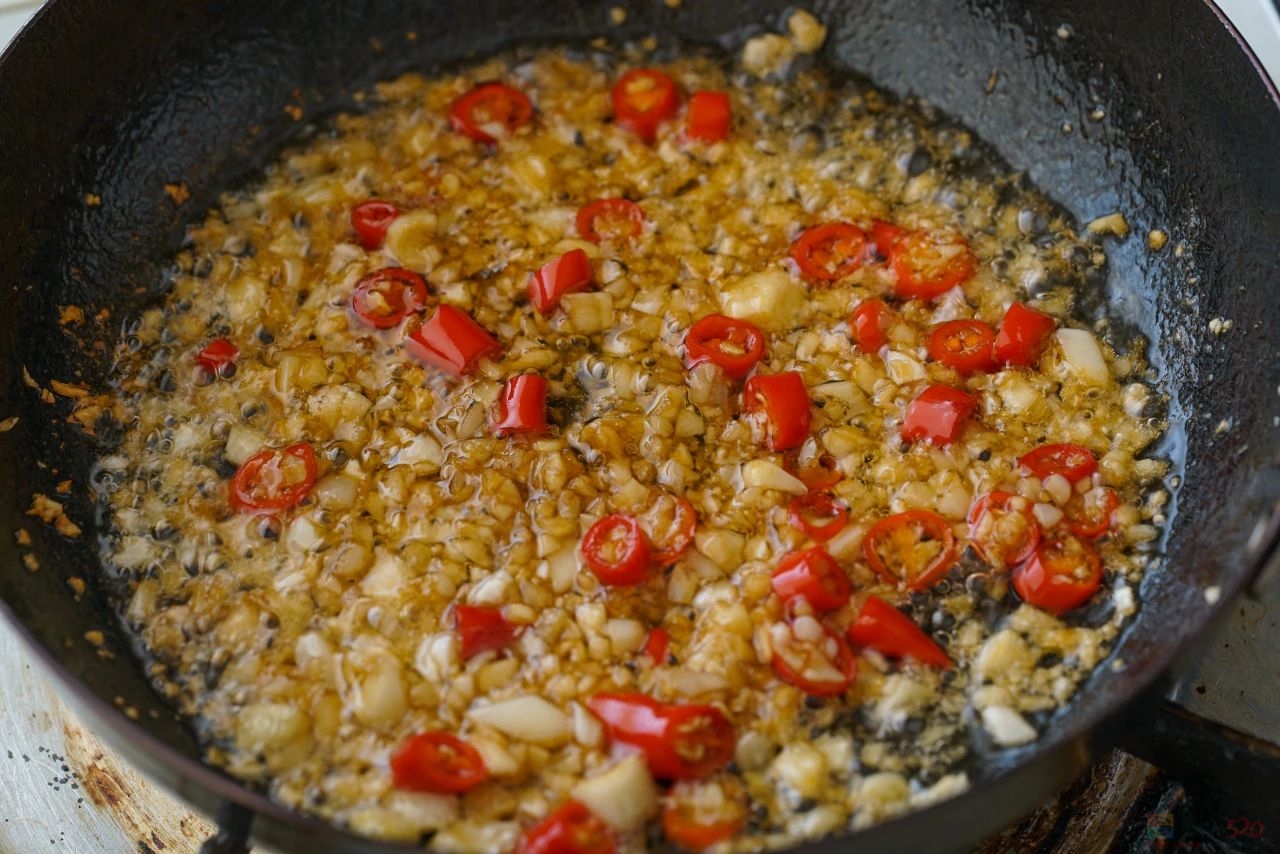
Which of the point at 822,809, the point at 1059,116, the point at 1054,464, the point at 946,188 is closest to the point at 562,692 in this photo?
the point at 822,809

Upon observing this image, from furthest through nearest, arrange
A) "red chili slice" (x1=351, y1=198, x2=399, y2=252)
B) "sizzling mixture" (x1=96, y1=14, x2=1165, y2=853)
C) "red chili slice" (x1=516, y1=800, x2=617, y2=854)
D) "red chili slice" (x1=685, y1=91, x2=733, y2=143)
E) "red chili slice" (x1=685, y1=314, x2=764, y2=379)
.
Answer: "red chili slice" (x1=685, y1=91, x2=733, y2=143) < "red chili slice" (x1=351, y1=198, x2=399, y2=252) < "red chili slice" (x1=685, y1=314, x2=764, y2=379) < "sizzling mixture" (x1=96, y1=14, x2=1165, y2=853) < "red chili slice" (x1=516, y1=800, x2=617, y2=854)

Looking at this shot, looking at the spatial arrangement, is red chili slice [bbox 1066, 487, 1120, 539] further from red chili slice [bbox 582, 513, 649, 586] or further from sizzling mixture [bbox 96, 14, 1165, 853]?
red chili slice [bbox 582, 513, 649, 586]

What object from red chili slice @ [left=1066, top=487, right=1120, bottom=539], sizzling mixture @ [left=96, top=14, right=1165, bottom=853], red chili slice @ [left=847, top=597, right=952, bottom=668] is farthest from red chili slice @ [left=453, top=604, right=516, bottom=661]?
red chili slice @ [left=1066, top=487, right=1120, bottom=539]

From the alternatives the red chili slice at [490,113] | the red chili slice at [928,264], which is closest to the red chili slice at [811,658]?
the red chili slice at [928,264]

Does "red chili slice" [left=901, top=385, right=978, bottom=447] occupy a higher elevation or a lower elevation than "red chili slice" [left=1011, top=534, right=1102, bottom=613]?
higher

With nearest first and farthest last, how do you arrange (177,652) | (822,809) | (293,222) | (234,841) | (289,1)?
(234,841)
(822,809)
(177,652)
(293,222)
(289,1)

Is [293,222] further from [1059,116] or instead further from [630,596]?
[1059,116]

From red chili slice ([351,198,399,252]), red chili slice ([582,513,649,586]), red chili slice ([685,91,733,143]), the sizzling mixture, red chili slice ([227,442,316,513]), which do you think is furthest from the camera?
red chili slice ([685,91,733,143])

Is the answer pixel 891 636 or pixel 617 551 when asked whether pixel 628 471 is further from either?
pixel 891 636
